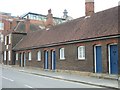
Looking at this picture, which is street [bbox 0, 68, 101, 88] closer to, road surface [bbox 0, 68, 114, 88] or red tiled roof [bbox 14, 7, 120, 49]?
road surface [bbox 0, 68, 114, 88]

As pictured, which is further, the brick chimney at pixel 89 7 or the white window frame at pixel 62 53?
the brick chimney at pixel 89 7

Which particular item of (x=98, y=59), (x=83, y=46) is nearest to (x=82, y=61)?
(x=83, y=46)

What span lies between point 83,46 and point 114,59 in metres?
4.55

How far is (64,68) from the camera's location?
28.5m

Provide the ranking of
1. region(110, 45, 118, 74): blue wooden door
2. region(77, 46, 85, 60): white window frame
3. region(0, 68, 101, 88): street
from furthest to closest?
region(77, 46, 85, 60): white window frame < region(110, 45, 118, 74): blue wooden door < region(0, 68, 101, 88): street

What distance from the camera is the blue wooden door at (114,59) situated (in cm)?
2097

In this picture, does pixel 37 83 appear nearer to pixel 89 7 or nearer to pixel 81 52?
pixel 81 52

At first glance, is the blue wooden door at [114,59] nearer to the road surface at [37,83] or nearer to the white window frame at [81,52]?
the white window frame at [81,52]

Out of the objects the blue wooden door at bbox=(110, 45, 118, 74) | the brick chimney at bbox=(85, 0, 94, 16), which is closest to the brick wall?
the blue wooden door at bbox=(110, 45, 118, 74)

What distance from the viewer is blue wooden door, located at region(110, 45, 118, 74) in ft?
68.8

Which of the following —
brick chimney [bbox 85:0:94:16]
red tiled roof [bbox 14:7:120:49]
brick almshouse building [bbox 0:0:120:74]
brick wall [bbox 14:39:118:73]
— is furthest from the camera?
brick chimney [bbox 85:0:94:16]

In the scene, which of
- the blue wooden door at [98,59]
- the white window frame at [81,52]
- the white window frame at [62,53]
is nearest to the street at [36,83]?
the blue wooden door at [98,59]

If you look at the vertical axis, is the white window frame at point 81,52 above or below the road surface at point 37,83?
above

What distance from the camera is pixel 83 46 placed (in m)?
25.0
